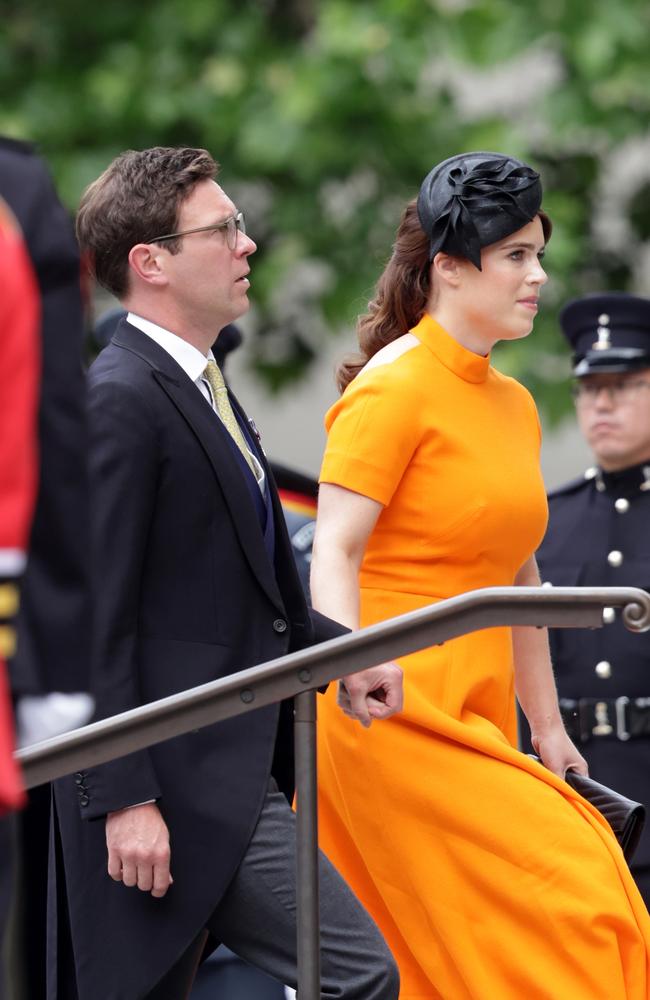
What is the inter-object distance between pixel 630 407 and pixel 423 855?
2.49m

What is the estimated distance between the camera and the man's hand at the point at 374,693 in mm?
3699

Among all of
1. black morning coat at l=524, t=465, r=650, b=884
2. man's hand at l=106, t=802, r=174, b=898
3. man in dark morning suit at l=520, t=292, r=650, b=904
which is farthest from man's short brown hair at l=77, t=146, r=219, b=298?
man in dark morning suit at l=520, t=292, r=650, b=904

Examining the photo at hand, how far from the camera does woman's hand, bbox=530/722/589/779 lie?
171 inches

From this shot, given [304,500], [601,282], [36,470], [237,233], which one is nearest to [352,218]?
[601,282]

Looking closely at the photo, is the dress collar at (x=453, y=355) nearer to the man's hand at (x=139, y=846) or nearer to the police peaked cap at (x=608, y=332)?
the man's hand at (x=139, y=846)

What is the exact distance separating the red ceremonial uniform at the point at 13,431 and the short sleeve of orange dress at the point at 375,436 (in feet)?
5.66

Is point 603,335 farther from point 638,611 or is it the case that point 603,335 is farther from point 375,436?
point 638,611

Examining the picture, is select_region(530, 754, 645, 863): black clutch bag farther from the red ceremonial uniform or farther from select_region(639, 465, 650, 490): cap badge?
the red ceremonial uniform

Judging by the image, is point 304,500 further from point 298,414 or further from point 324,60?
point 298,414

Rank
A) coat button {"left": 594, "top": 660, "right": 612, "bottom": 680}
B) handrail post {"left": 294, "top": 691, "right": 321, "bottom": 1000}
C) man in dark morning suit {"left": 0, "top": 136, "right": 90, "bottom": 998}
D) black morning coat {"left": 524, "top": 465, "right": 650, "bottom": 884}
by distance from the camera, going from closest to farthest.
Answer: man in dark morning suit {"left": 0, "top": 136, "right": 90, "bottom": 998} < handrail post {"left": 294, "top": 691, "right": 321, "bottom": 1000} < black morning coat {"left": 524, "top": 465, "right": 650, "bottom": 884} < coat button {"left": 594, "top": 660, "right": 612, "bottom": 680}

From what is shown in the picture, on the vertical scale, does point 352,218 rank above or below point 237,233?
above

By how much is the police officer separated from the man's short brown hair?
93.4 inches

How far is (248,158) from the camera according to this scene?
27.0 ft

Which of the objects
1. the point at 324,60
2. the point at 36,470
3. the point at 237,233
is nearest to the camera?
the point at 36,470
